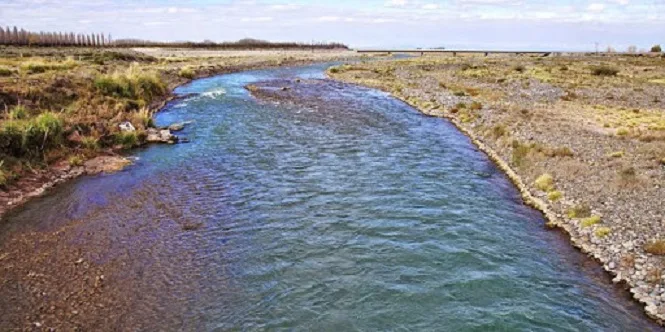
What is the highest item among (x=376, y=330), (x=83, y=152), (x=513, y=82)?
(x=513, y=82)

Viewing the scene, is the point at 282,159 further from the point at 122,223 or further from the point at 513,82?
the point at 513,82

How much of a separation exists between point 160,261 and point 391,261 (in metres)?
6.85

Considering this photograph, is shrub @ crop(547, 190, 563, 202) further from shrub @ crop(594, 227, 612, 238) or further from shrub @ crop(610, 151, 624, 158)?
shrub @ crop(610, 151, 624, 158)

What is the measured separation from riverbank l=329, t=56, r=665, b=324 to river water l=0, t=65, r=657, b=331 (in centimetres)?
87

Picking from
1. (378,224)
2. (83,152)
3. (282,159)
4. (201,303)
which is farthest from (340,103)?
(201,303)

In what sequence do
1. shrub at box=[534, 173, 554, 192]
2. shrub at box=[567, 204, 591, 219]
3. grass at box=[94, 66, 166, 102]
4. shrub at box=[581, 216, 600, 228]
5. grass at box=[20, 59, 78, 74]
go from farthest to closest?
grass at box=[20, 59, 78, 74] < grass at box=[94, 66, 166, 102] < shrub at box=[534, 173, 554, 192] < shrub at box=[567, 204, 591, 219] < shrub at box=[581, 216, 600, 228]

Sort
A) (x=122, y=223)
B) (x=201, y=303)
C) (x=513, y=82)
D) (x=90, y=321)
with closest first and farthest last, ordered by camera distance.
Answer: (x=90, y=321) → (x=201, y=303) → (x=122, y=223) → (x=513, y=82)

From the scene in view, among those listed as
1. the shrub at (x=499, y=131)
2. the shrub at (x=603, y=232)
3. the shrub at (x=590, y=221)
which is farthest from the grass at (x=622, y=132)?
the shrub at (x=603, y=232)

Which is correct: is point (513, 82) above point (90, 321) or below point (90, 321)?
above

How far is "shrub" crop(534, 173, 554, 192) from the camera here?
19.9 m

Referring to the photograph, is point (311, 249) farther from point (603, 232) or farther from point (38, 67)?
point (38, 67)

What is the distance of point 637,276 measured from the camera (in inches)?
508

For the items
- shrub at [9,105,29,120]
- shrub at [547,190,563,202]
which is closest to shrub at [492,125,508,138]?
shrub at [547,190,563,202]

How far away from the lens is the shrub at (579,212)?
16922 millimetres
